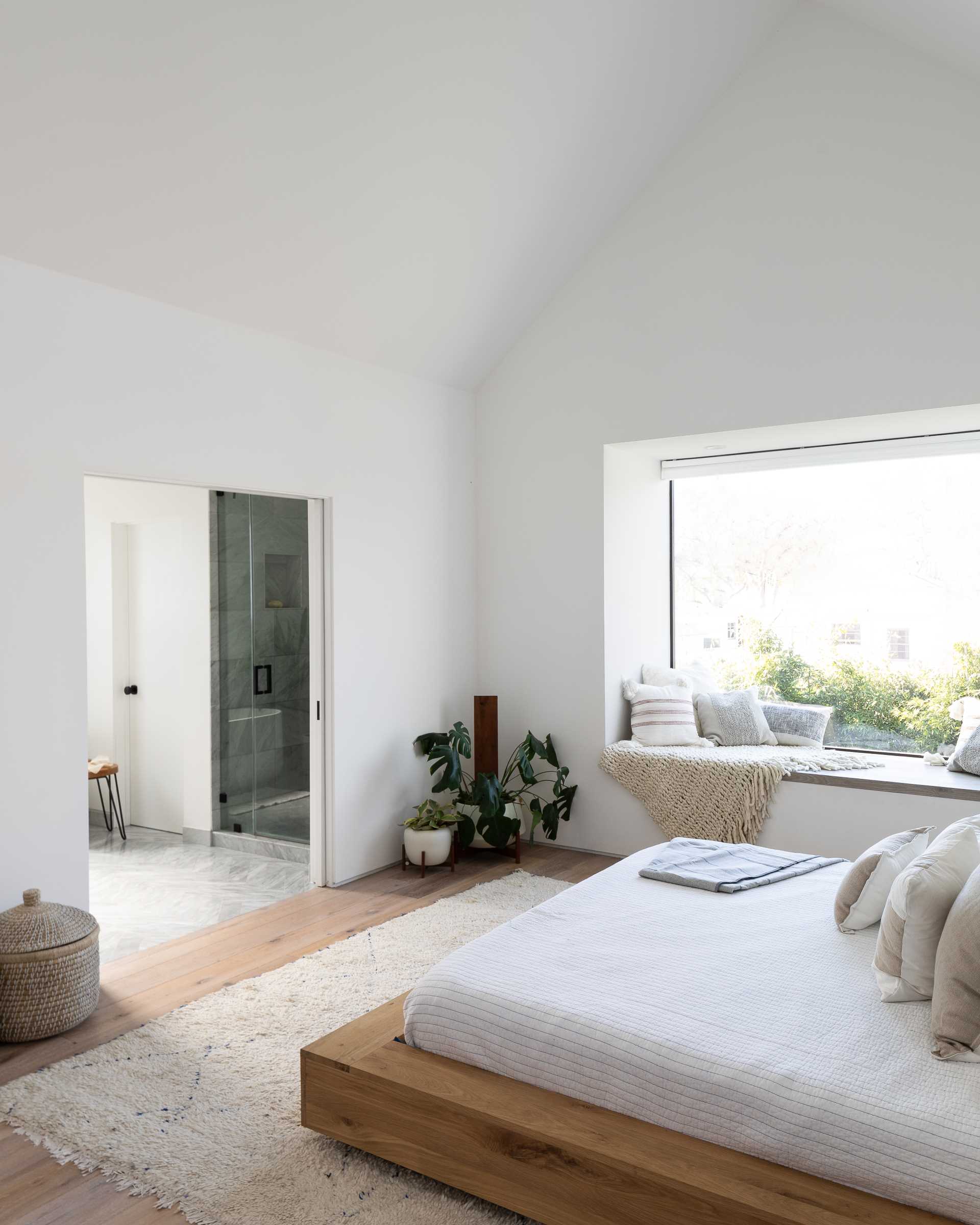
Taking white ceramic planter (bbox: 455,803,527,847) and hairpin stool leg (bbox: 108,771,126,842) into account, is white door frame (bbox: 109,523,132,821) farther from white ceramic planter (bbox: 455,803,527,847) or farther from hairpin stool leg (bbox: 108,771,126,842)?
white ceramic planter (bbox: 455,803,527,847)

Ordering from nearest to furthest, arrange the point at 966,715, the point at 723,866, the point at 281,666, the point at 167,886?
the point at 723,866, the point at 167,886, the point at 966,715, the point at 281,666

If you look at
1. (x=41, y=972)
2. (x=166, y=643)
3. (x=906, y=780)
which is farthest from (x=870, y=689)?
(x=41, y=972)

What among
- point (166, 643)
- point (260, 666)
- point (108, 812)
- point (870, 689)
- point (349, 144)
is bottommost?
point (108, 812)

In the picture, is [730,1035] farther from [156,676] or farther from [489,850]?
[156,676]

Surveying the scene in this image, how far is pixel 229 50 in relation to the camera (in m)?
3.04

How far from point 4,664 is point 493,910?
216cm

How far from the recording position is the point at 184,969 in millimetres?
3578

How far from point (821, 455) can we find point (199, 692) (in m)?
3.55

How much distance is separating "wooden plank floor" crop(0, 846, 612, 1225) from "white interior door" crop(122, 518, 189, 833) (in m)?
1.48

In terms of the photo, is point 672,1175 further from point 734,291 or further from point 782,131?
point 782,131

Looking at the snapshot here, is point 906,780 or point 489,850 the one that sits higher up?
point 906,780

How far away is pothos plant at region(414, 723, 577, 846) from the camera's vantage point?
4867mm

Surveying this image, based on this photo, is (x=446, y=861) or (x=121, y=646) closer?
(x=446, y=861)

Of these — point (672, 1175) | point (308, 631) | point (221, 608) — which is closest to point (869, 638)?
point (308, 631)
